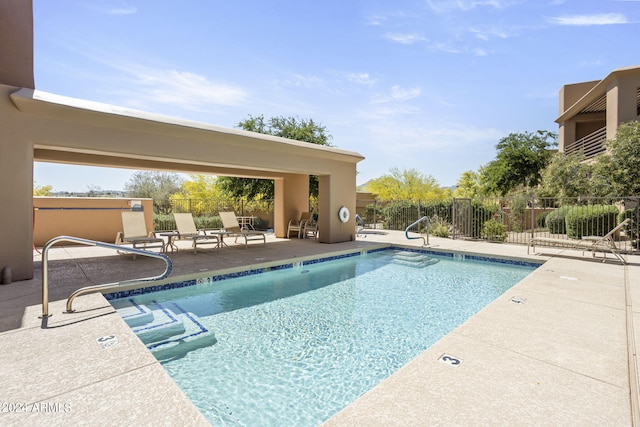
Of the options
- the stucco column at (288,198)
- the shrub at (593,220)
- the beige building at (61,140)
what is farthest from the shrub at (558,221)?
the beige building at (61,140)

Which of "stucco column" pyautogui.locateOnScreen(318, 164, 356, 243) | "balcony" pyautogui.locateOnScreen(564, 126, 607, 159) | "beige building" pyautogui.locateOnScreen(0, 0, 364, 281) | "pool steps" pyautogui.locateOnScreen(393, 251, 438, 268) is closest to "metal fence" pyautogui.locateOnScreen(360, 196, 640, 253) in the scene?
"pool steps" pyautogui.locateOnScreen(393, 251, 438, 268)

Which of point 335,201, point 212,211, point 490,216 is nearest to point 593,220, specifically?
point 490,216

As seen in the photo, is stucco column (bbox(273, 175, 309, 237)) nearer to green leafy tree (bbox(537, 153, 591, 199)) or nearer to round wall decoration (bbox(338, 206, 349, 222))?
round wall decoration (bbox(338, 206, 349, 222))

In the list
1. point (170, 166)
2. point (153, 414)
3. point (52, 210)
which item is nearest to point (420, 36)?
point (170, 166)

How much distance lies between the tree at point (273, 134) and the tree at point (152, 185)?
1584cm

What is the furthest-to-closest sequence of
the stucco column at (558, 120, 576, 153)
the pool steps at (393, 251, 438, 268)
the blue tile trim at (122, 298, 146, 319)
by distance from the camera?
1. the stucco column at (558, 120, 576, 153)
2. the pool steps at (393, 251, 438, 268)
3. the blue tile trim at (122, 298, 146, 319)

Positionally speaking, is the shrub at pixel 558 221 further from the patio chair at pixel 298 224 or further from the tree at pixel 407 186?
the tree at pixel 407 186

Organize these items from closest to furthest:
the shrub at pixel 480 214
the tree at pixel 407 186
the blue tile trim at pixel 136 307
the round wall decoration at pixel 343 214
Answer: the blue tile trim at pixel 136 307 → the round wall decoration at pixel 343 214 → the shrub at pixel 480 214 → the tree at pixel 407 186

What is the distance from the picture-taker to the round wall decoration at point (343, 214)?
39.0ft

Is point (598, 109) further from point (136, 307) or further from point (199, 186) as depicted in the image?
point (199, 186)

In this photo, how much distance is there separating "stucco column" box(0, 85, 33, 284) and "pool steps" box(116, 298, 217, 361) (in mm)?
2304

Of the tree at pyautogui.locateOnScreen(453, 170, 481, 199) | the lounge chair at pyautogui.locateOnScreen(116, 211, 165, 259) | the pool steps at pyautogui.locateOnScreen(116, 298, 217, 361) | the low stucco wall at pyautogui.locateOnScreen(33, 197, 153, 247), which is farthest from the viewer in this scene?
the tree at pyautogui.locateOnScreen(453, 170, 481, 199)

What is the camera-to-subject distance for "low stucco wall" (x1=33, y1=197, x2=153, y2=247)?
10633mm

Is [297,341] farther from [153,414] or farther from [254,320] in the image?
[153,414]
